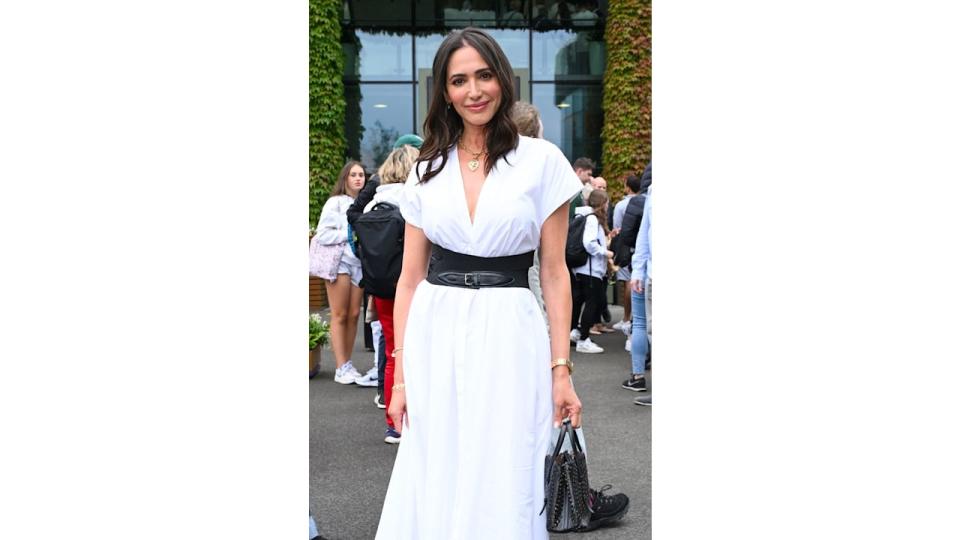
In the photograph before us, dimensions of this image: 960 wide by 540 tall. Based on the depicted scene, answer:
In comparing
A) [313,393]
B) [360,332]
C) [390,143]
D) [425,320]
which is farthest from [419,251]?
[390,143]

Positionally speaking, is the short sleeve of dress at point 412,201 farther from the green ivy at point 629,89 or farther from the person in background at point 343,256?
the green ivy at point 629,89

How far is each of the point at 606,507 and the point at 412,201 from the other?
2.15 meters

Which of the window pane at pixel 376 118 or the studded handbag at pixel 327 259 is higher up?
the window pane at pixel 376 118

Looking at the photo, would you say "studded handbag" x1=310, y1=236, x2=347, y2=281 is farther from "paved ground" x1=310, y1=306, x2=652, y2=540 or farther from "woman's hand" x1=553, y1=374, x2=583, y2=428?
"woman's hand" x1=553, y1=374, x2=583, y2=428

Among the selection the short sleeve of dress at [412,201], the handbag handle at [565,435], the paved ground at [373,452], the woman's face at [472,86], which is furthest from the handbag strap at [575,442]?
the paved ground at [373,452]

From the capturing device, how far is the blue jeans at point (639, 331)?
6531mm

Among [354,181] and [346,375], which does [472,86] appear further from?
Answer: [346,375]

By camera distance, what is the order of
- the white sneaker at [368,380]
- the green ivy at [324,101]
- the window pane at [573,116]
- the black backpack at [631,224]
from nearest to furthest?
the black backpack at [631,224] < the white sneaker at [368,380] < the green ivy at [324,101] < the window pane at [573,116]

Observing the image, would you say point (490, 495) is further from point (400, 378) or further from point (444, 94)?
point (444, 94)

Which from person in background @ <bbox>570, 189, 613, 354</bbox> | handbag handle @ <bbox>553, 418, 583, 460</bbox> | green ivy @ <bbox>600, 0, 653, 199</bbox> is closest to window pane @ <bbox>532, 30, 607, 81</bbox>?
green ivy @ <bbox>600, 0, 653, 199</bbox>

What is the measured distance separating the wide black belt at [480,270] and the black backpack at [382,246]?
269 centimetres

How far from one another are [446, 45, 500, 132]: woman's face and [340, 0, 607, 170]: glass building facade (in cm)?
1380

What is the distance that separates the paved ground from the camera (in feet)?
12.9

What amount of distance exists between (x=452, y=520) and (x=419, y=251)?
2.78 ft
